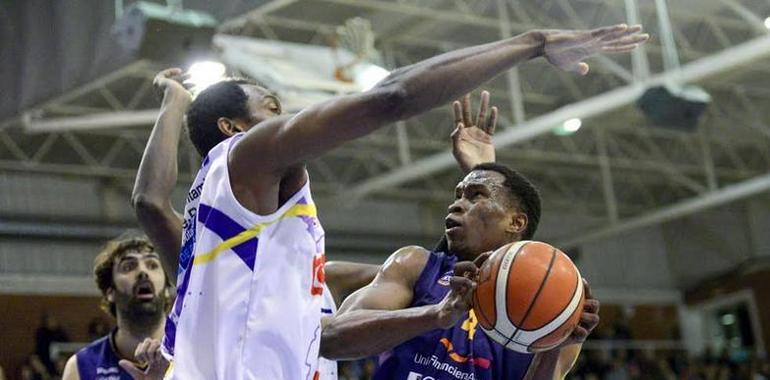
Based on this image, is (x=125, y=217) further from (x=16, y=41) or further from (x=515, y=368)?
(x=515, y=368)

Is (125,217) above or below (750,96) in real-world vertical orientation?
below

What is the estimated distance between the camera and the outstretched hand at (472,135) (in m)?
5.29

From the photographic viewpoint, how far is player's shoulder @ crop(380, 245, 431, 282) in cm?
461

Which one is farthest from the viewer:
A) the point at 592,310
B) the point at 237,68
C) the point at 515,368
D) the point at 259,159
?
the point at 237,68

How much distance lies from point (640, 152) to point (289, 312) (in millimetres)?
23864

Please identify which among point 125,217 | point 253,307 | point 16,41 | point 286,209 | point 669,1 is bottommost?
point 253,307

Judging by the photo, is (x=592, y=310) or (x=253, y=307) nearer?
(x=253, y=307)

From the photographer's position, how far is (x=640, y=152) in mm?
26406

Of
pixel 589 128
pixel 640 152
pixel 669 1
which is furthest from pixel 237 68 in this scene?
pixel 640 152

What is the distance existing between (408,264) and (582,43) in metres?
1.46

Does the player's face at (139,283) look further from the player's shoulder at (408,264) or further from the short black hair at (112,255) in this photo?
the player's shoulder at (408,264)

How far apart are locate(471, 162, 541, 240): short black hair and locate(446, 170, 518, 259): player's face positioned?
0.06m

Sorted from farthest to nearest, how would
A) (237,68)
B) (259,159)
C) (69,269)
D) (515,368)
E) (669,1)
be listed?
(69,269) → (669,1) → (237,68) → (515,368) → (259,159)

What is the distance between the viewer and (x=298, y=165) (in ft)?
11.1
